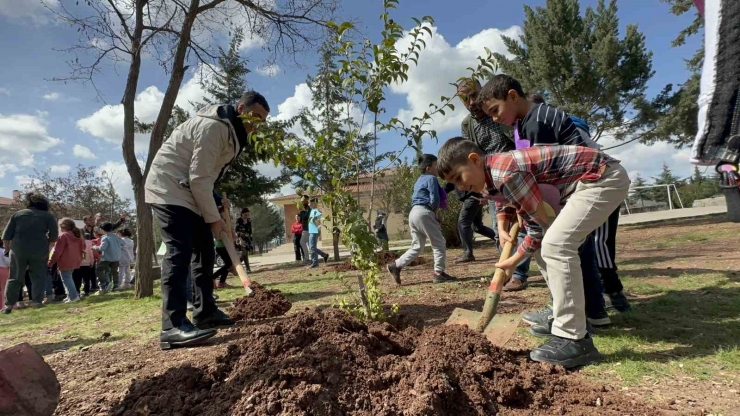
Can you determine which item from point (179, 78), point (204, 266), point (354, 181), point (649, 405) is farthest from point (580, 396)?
point (179, 78)

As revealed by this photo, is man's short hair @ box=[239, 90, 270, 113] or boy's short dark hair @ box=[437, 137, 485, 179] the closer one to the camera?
boy's short dark hair @ box=[437, 137, 485, 179]

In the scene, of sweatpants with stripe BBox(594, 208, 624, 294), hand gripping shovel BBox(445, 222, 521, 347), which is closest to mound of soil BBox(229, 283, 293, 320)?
hand gripping shovel BBox(445, 222, 521, 347)

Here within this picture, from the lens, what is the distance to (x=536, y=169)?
228cm

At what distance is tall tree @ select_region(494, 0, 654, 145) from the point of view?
16.0m

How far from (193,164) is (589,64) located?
17.2m

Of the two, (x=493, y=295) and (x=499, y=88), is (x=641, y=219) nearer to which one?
(x=499, y=88)

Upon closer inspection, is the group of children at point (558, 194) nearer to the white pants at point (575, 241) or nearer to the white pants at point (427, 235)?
the white pants at point (575, 241)

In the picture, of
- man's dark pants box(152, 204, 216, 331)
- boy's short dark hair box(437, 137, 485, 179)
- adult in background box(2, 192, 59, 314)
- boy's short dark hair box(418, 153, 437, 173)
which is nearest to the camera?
A: boy's short dark hair box(437, 137, 485, 179)

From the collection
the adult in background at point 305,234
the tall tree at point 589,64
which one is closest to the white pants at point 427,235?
the adult in background at point 305,234

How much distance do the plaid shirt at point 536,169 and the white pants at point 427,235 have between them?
295cm

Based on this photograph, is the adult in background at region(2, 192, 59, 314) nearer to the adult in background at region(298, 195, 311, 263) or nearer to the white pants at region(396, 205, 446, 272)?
the adult in background at region(298, 195, 311, 263)

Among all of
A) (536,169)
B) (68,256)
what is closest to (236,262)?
(536,169)

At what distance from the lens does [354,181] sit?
10.5 feet

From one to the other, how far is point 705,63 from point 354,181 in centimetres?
239
